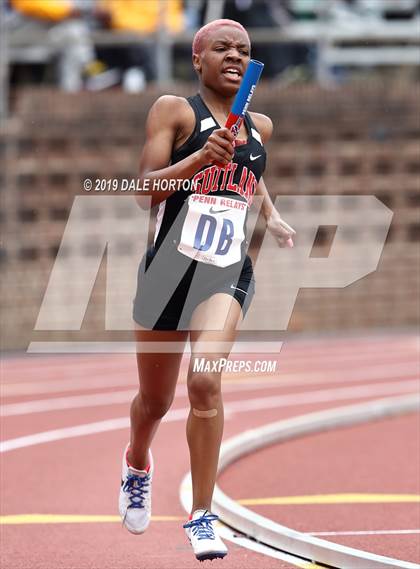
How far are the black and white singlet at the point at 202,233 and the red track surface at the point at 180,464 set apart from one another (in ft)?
4.13

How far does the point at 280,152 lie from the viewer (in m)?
19.4

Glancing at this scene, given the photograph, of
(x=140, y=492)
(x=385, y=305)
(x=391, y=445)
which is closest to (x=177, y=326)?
(x=140, y=492)

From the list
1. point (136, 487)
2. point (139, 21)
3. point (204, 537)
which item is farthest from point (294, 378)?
point (204, 537)

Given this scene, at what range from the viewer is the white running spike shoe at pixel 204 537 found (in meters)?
5.37

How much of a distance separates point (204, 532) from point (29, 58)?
46.1 feet

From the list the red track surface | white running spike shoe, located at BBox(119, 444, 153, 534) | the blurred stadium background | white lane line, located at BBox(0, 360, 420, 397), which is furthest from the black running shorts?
the blurred stadium background

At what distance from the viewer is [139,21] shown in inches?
728

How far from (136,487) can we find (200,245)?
1.24 m

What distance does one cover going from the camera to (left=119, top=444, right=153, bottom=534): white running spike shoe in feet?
20.4

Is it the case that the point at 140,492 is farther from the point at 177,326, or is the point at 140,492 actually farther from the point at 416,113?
the point at 416,113

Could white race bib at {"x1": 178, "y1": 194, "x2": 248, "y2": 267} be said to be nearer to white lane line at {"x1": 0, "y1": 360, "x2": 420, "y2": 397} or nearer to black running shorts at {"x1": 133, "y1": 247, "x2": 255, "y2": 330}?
black running shorts at {"x1": 133, "y1": 247, "x2": 255, "y2": 330}

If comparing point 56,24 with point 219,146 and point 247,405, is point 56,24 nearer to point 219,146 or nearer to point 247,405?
point 247,405

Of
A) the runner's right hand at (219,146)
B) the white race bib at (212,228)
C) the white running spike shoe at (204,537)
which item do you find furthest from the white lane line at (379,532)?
the runner's right hand at (219,146)

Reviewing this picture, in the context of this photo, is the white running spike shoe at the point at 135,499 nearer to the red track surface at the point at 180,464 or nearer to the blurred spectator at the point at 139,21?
the red track surface at the point at 180,464
